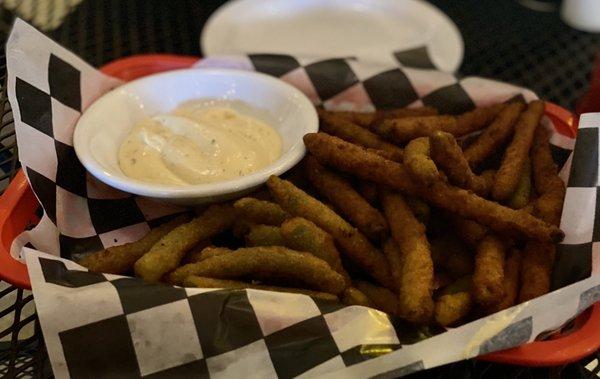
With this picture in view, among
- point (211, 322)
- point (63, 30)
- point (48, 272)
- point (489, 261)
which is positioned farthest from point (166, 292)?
point (63, 30)

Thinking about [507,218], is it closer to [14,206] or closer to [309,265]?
[309,265]

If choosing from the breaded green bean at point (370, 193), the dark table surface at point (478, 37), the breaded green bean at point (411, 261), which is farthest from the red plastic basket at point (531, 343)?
the dark table surface at point (478, 37)

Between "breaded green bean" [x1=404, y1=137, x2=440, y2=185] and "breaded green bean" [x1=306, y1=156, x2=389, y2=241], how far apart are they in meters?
0.11

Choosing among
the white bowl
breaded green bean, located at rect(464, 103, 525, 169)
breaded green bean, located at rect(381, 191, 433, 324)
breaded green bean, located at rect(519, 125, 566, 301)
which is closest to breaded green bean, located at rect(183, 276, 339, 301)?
breaded green bean, located at rect(381, 191, 433, 324)

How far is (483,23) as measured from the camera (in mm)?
2275

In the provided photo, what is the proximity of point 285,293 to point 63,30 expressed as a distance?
1500 mm

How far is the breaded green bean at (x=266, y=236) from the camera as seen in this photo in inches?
44.1

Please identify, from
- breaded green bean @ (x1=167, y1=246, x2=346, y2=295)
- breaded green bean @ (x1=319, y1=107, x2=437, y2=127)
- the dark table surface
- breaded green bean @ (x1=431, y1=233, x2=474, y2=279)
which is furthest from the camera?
the dark table surface

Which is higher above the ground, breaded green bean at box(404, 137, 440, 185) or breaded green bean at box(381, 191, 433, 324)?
breaded green bean at box(404, 137, 440, 185)

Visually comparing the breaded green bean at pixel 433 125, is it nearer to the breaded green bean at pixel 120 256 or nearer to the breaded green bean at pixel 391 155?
the breaded green bean at pixel 391 155

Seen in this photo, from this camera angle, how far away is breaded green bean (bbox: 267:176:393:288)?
43.9 inches

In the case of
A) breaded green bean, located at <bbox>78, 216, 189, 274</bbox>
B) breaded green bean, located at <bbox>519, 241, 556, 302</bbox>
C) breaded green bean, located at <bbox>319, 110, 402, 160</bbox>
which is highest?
breaded green bean, located at <bbox>319, 110, 402, 160</bbox>

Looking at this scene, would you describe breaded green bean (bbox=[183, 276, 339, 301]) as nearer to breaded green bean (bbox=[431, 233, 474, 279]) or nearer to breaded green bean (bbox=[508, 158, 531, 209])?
breaded green bean (bbox=[431, 233, 474, 279])

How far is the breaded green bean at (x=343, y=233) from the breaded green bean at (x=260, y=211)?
2 centimetres
